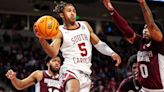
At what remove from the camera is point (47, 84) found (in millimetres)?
6887

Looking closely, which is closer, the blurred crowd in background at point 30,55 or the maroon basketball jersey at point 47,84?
the maroon basketball jersey at point 47,84

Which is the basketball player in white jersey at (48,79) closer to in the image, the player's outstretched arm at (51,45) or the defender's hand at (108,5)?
the player's outstretched arm at (51,45)

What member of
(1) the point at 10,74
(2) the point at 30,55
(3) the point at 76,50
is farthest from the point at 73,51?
(2) the point at 30,55

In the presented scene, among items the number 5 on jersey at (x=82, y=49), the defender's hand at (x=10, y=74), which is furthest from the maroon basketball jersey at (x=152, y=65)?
the defender's hand at (x=10, y=74)

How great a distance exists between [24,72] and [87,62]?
828cm

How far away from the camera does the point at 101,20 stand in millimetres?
20438

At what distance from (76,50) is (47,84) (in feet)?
4.05

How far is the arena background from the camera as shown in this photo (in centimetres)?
1457

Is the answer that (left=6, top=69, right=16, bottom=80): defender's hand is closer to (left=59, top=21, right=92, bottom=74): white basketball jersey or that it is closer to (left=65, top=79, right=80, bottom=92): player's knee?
(left=59, top=21, right=92, bottom=74): white basketball jersey

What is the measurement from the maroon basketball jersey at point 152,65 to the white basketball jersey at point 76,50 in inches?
30.3

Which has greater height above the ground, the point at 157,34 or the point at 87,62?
the point at 157,34

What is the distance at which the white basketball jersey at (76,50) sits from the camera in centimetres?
589

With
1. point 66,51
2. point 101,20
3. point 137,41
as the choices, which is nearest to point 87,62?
point 66,51

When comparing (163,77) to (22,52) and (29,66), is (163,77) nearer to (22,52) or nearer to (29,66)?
(29,66)
